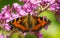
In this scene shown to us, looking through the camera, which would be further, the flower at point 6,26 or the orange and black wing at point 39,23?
the flower at point 6,26

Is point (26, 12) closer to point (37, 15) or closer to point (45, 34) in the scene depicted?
point (37, 15)

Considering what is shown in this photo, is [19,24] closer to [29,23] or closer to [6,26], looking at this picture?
[29,23]

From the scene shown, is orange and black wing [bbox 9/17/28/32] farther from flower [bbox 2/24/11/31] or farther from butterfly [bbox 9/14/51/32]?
flower [bbox 2/24/11/31]

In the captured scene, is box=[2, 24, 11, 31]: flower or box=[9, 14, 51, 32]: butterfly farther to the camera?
box=[2, 24, 11, 31]: flower

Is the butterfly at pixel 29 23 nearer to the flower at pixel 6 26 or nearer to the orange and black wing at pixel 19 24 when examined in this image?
the orange and black wing at pixel 19 24

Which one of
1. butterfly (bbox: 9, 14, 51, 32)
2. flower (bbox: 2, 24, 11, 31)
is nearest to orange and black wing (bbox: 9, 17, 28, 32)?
butterfly (bbox: 9, 14, 51, 32)

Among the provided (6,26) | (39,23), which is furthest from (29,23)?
(6,26)

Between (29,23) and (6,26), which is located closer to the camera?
(29,23)

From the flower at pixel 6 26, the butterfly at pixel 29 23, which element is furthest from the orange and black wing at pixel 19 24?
the flower at pixel 6 26
